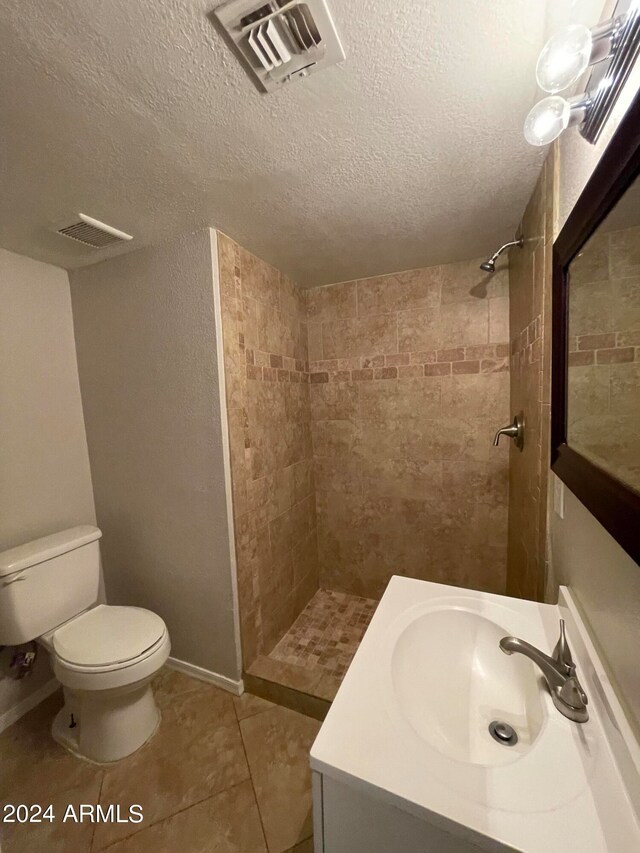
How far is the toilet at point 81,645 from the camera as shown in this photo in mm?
1223

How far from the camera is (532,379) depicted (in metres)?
1.25

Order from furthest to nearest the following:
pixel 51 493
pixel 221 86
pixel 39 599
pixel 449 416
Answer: pixel 449 416 < pixel 51 493 < pixel 39 599 < pixel 221 86

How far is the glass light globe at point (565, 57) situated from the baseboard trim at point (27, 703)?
2838 mm

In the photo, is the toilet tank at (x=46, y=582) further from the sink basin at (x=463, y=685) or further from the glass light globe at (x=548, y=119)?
the glass light globe at (x=548, y=119)

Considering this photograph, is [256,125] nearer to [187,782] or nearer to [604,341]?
[604,341]

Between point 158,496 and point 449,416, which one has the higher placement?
point 449,416

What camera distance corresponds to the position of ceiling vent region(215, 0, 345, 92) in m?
0.62

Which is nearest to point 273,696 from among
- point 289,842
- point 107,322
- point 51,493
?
point 289,842

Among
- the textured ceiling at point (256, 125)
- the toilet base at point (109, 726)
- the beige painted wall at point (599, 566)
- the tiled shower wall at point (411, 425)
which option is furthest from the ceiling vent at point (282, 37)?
the toilet base at point (109, 726)

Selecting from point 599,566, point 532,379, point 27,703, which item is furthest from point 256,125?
point 27,703

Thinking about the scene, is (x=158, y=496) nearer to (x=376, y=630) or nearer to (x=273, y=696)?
(x=273, y=696)

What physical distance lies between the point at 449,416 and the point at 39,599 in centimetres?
222

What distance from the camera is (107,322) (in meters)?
1.64

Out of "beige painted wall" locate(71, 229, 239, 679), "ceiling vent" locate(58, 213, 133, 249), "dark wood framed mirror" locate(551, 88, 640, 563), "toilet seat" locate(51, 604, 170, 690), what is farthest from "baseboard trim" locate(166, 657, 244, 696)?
"ceiling vent" locate(58, 213, 133, 249)
